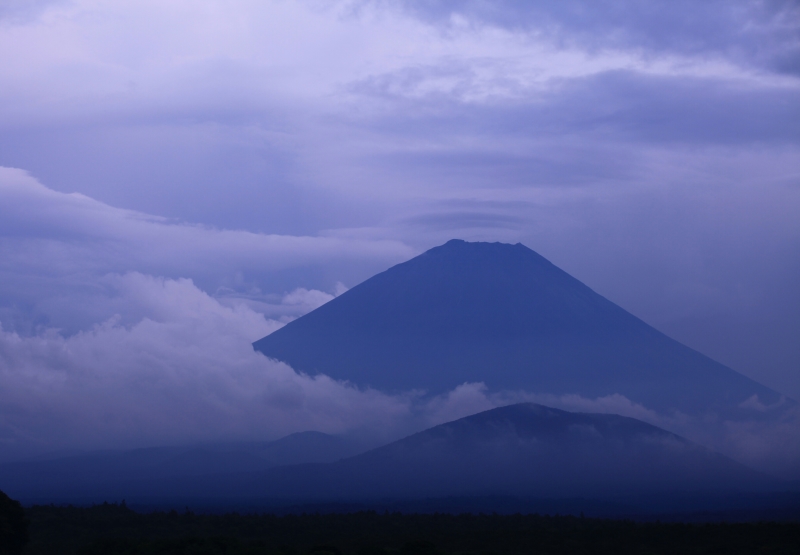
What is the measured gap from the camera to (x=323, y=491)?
195250mm

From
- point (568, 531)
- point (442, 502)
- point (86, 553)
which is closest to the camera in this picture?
point (86, 553)

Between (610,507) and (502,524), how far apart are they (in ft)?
325

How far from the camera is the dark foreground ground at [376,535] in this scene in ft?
125

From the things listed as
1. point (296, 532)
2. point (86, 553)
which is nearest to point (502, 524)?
point (296, 532)

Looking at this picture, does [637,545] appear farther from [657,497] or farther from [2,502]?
[657,497]

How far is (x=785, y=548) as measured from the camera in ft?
125

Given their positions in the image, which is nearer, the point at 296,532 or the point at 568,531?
the point at 568,531

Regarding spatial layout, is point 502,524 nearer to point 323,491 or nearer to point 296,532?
point 296,532

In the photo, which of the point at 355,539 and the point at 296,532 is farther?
the point at 296,532

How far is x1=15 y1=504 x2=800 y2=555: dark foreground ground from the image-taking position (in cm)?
3803

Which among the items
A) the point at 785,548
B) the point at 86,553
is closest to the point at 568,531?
the point at 785,548

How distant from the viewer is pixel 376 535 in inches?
2047

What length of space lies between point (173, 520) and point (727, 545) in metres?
39.4

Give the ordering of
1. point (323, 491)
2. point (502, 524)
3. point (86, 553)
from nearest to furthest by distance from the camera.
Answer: point (86, 553)
point (502, 524)
point (323, 491)
